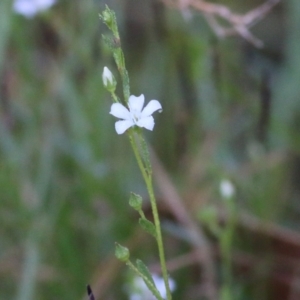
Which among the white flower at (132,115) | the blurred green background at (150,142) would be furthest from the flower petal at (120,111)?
Answer: the blurred green background at (150,142)

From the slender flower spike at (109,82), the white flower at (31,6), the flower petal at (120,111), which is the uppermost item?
the white flower at (31,6)

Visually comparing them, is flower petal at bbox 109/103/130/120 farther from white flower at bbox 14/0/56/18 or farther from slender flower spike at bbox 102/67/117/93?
white flower at bbox 14/0/56/18

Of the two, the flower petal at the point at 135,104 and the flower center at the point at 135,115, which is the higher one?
the flower petal at the point at 135,104

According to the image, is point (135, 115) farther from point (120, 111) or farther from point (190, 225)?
point (190, 225)

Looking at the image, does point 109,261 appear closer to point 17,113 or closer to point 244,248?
point 244,248

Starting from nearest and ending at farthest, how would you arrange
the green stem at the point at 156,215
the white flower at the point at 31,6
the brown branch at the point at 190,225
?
the green stem at the point at 156,215
the brown branch at the point at 190,225
the white flower at the point at 31,6

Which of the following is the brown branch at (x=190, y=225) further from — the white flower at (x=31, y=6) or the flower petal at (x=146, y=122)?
the flower petal at (x=146, y=122)

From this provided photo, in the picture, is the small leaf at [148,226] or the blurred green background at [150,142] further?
the blurred green background at [150,142]

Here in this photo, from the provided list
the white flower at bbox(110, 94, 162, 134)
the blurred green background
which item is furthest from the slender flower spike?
the blurred green background
